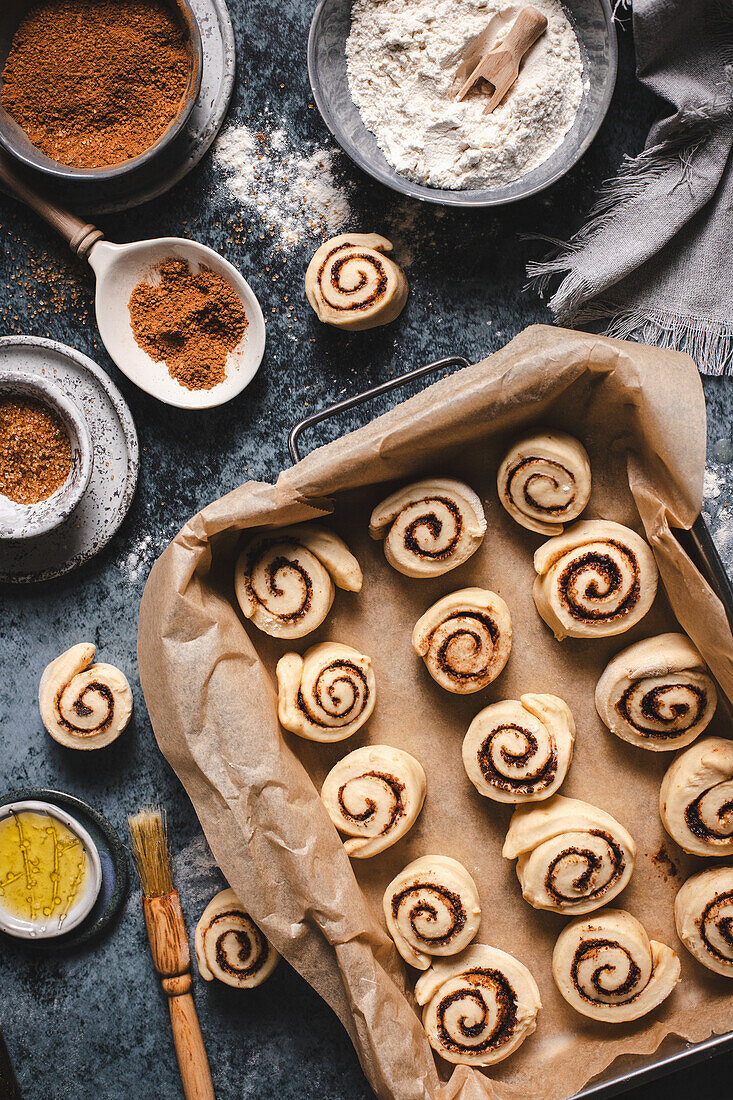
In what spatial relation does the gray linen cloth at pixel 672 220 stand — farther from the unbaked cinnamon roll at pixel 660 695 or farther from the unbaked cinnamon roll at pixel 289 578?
the unbaked cinnamon roll at pixel 289 578

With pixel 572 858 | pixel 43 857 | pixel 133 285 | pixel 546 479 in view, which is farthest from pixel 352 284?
pixel 43 857

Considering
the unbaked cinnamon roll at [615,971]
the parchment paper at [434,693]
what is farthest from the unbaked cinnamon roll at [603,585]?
the unbaked cinnamon roll at [615,971]

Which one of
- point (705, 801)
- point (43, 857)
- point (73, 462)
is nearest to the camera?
point (705, 801)

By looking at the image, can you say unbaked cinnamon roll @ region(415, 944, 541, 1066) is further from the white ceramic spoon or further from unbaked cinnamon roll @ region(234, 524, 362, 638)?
the white ceramic spoon

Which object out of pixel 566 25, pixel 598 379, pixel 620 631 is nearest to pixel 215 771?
pixel 620 631

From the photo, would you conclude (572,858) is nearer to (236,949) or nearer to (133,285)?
(236,949)
